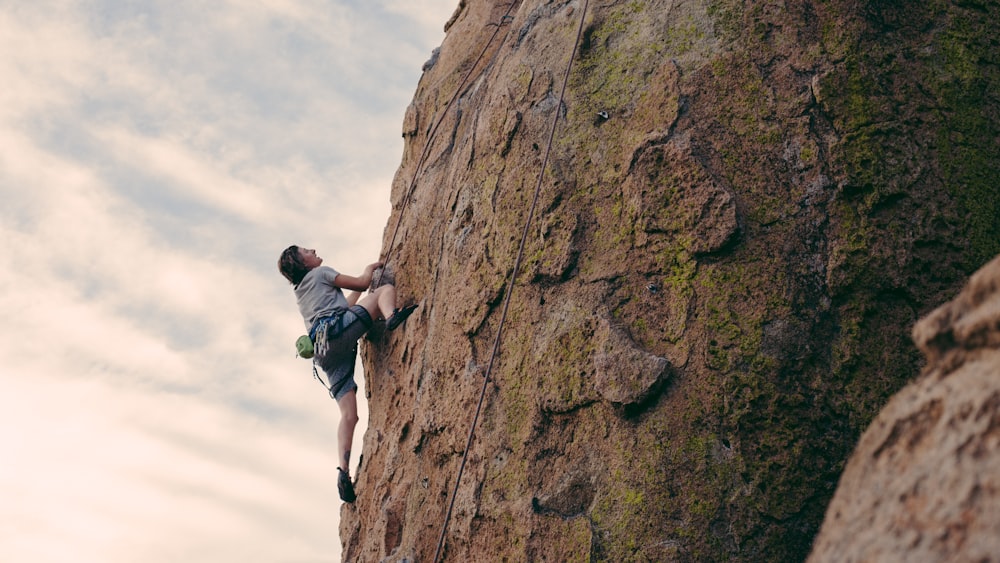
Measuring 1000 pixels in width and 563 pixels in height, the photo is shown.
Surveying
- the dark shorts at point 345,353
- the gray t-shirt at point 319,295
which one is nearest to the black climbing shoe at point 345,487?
the dark shorts at point 345,353

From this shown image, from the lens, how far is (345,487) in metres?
7.62

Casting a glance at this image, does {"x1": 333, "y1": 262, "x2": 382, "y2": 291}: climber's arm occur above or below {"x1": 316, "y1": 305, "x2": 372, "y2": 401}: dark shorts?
above

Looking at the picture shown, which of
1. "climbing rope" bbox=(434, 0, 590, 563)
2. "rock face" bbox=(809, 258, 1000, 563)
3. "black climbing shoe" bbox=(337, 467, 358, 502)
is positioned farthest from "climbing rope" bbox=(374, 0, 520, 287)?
"rock face" bbox=(809, 258, 1000, 563)

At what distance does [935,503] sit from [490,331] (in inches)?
154

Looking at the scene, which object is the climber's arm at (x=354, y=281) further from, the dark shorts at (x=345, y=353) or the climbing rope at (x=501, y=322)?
the climbing rope at (x=501, y=322)

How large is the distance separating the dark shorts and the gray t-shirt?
0.21 m

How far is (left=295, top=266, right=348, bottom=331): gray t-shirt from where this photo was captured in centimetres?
781

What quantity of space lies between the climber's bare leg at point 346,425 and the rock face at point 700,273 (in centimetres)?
130

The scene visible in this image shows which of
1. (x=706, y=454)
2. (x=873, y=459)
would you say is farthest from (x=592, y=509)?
(x=873, y=459)

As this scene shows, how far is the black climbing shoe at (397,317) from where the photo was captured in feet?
24.0

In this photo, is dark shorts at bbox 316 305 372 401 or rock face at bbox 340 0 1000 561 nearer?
rock face at bbox 340 0 1000 561

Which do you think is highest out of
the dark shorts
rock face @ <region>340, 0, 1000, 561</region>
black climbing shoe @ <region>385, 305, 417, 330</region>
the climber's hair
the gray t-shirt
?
the climber's hair

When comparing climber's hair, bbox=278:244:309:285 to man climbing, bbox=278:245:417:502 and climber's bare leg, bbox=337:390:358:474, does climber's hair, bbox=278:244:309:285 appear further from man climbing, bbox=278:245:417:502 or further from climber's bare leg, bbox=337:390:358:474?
climber's bare leg, bbox=337:390:358:474

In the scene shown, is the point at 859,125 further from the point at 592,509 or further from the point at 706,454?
the point at 592,509
